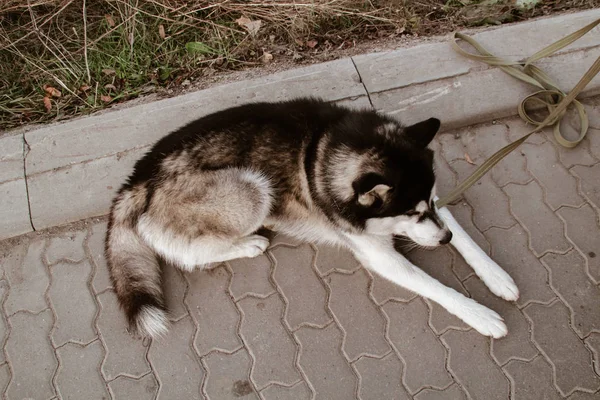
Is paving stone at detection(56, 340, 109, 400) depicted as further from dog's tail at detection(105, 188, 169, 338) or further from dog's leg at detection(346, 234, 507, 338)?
dog's leg at detection(346, 234, 507, 338)

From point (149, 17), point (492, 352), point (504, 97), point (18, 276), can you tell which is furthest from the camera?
point (149, 17)

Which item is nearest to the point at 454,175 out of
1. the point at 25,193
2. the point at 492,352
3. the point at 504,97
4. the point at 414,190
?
the point at 504,97

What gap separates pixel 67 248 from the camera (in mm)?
3158

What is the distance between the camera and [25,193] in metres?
3.26

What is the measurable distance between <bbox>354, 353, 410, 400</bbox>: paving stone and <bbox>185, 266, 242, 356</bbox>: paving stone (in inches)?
30.2

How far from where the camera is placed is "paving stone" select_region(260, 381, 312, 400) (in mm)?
2584

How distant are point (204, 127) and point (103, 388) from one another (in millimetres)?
1678

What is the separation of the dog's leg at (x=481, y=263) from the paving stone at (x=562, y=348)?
6.6 inches

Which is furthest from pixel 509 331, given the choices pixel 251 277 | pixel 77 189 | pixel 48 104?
pixel 48 104

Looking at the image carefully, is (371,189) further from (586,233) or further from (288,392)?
(586,233)

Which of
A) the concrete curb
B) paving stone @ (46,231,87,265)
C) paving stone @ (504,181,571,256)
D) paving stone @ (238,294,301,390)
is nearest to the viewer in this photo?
paving stone @ (238,294,301,390)

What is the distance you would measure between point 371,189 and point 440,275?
1077 mm

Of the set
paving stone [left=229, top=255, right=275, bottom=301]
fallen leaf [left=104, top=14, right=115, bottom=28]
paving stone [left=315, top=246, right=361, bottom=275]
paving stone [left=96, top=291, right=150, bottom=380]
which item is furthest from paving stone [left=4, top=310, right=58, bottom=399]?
fallen leaf [left=104, top=14, right=115, bottom=28]

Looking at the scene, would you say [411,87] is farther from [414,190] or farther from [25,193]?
[25,193]
